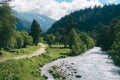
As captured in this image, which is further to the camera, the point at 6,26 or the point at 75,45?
the point at 75,45

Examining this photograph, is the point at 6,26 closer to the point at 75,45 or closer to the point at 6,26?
the point at 6,26

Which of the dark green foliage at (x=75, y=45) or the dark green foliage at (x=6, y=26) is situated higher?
Result: the dark green foliage at (x=6, y=26)

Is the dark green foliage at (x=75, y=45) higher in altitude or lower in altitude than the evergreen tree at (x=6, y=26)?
lower

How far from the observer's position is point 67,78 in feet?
231

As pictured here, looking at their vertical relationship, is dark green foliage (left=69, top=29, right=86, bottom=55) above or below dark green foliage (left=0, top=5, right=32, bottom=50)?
below

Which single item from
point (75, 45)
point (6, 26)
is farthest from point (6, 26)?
point (75, 45)

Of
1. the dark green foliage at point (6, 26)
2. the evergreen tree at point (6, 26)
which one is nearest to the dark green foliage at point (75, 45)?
the dark green foliage at point (6, 26)

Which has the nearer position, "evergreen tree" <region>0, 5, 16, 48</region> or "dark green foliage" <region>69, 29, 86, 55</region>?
"evergreen tree" <region>0, 5, 16, 48</region>

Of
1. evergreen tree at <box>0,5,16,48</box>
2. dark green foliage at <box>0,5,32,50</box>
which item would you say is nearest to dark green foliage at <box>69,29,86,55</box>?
dark green foliage at <box>0,5,32,50</box>

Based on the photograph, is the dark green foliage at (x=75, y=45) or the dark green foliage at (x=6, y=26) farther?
the dark green foliage at (x=75, y=45)

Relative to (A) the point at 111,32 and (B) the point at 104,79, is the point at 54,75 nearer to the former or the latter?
(B) the point at 104,79

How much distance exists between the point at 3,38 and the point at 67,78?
110 feet

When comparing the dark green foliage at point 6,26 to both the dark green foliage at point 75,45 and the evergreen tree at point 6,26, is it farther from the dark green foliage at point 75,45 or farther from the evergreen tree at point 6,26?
the dark green foliage at point 75,45

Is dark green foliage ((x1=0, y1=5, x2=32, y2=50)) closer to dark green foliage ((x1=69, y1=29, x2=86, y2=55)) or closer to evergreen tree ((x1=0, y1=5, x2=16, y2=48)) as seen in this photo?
evergreen tree ((x1=0, y1=5, x2=16, y2=48))
